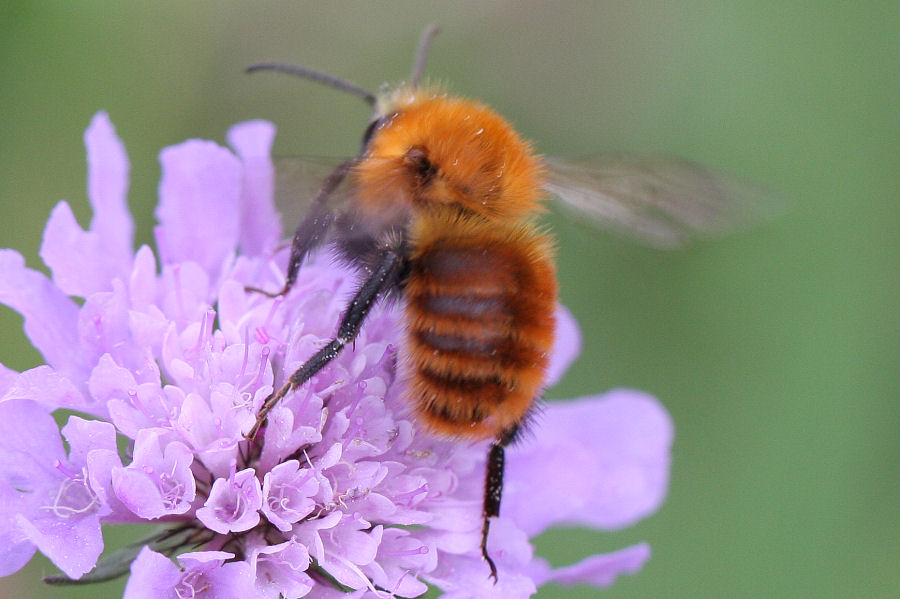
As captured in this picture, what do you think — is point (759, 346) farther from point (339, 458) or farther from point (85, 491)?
point (85, 491)

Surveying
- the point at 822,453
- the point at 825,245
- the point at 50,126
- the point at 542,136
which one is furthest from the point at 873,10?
the point at 50,126

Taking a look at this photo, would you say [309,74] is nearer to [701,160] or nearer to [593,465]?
[593,465]

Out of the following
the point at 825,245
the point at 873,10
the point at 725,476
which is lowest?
the point at 725,476

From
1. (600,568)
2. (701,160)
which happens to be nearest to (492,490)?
(600,568)

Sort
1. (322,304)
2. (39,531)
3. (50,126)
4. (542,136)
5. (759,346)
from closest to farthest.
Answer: (39,531) → (322,304) → (50,126) → (759,346) → (542,136)

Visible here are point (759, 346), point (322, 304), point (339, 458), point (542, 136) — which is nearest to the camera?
point (339, 458)

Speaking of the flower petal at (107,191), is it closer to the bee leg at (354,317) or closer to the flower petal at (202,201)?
the flower petal at (202,201)
